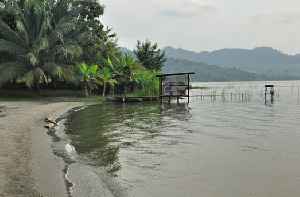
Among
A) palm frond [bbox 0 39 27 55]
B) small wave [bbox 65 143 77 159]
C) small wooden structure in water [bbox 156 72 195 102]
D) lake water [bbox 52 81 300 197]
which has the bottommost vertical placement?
lake water [bbox 52 81 300 197]

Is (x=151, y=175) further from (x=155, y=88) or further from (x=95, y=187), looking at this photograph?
(x=155, y=88)

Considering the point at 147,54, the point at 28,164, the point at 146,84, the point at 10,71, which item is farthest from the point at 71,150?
the point at 147,54

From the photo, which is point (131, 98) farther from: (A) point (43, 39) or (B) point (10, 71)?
(B) point (10, 71)

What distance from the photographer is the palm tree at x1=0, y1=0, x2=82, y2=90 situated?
25.0m

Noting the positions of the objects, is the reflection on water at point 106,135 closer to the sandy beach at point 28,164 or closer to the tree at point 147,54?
the sandy beach at point 28,164

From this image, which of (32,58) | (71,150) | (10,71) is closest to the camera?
(71,150)

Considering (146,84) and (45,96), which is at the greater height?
(146,84)

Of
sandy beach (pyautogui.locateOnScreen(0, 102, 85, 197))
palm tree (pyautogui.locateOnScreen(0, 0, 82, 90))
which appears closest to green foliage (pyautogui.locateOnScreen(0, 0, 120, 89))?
palm tree (pyautogui.locateOnScreen(0, 0, 82, 90))

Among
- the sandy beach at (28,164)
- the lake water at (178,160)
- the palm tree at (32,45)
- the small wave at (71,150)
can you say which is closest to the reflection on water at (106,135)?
the lake water at (178,160)

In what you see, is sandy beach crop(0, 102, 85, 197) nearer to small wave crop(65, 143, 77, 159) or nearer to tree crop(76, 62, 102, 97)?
small wave crop(65, 143, 77, 159)

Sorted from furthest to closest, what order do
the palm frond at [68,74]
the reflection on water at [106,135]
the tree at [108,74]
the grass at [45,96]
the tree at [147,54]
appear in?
the tree at [147,54] → the tree at [108,74] → the palm frond at [68,74] → the grass at [45,96] → the reflection on water at [106,135]

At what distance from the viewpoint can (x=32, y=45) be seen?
26.8 meters

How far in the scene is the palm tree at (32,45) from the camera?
25.0 meters

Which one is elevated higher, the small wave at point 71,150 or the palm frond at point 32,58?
the palm frond at point 32,58
